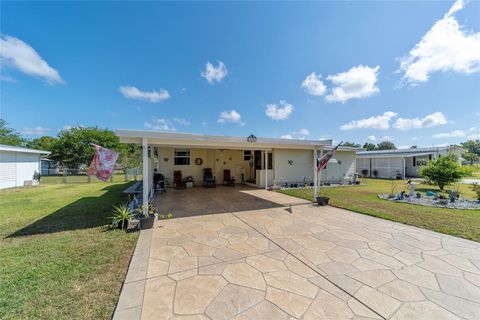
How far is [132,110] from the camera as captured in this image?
2186 cm

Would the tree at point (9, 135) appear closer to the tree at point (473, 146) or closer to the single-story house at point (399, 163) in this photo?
the single-story house at point (399, 163)

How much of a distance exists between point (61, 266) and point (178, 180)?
27.6ft

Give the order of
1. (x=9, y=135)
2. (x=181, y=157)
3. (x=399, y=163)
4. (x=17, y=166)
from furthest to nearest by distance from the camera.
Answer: (x=9, y=135) < (x=399, y=163) < (x=17, y=166) < (x=181, y=157)

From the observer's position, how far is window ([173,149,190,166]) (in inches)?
455

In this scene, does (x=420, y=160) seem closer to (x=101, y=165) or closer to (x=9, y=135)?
(x=101, y=165)

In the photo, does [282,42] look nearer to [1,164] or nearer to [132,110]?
[1,164]

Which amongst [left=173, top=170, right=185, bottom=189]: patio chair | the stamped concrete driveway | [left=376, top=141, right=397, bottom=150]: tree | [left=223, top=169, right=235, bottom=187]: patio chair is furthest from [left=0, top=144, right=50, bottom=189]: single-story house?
[left=376, top=141, right=397, bottom=150]: tree

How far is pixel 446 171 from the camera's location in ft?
29.7

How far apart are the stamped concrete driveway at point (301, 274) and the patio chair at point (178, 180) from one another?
664 cm

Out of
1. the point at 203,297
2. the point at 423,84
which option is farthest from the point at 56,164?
the point at 423,84

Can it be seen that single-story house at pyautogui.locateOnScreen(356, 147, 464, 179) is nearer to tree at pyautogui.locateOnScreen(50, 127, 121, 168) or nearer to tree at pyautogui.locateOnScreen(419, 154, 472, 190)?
tree at pyautogui.locateOnScreen(419, 154, 472, 190)

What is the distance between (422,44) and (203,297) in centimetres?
1222

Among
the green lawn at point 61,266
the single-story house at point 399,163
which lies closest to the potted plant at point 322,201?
the green lawn at point 61,266

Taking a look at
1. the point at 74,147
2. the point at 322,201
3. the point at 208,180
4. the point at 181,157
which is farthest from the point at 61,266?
the point at 74,147
